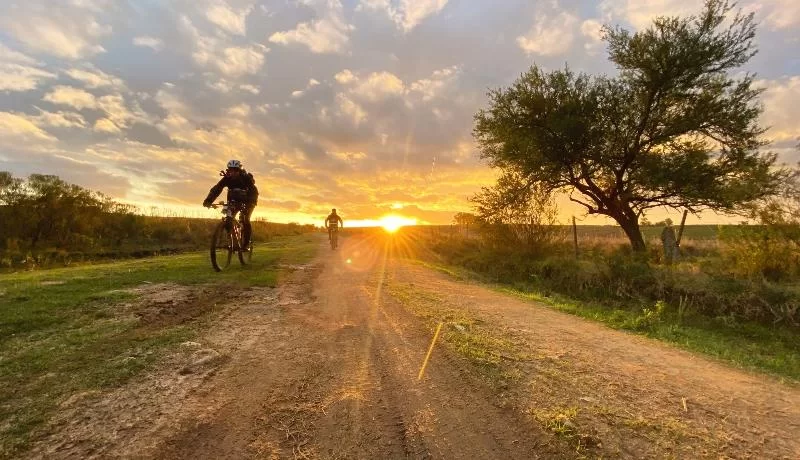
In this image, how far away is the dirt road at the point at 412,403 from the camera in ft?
10.5

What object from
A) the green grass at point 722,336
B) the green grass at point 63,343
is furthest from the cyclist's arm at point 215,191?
the green grass at point 722,336

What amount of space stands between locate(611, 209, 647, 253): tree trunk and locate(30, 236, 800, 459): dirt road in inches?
633

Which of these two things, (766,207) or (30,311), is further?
(766,207)

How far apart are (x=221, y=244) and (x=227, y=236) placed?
0.89 ft

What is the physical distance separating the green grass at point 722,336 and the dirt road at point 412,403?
136 cm

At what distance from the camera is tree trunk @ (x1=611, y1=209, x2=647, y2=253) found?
68.7 ft

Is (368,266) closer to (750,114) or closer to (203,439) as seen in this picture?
(203,439)

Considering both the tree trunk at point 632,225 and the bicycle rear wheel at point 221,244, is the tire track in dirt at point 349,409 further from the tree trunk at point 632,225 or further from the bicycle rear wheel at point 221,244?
the tree trunk at point 632,225

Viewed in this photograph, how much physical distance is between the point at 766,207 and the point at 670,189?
4.18 m

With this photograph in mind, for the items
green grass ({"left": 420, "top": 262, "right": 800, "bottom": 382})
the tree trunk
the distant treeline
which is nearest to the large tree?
the tree trunk

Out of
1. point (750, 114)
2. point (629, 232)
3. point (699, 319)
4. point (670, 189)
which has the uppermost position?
point (750, 114)

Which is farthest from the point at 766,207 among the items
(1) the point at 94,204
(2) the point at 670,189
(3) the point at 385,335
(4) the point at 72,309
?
(1) the point at 94,204

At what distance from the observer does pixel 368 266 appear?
1554 centimetres

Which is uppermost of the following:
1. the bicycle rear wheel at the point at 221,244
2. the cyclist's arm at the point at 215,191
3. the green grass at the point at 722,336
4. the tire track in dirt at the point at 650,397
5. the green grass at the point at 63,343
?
the cyclist's arm at the point at 215,191
